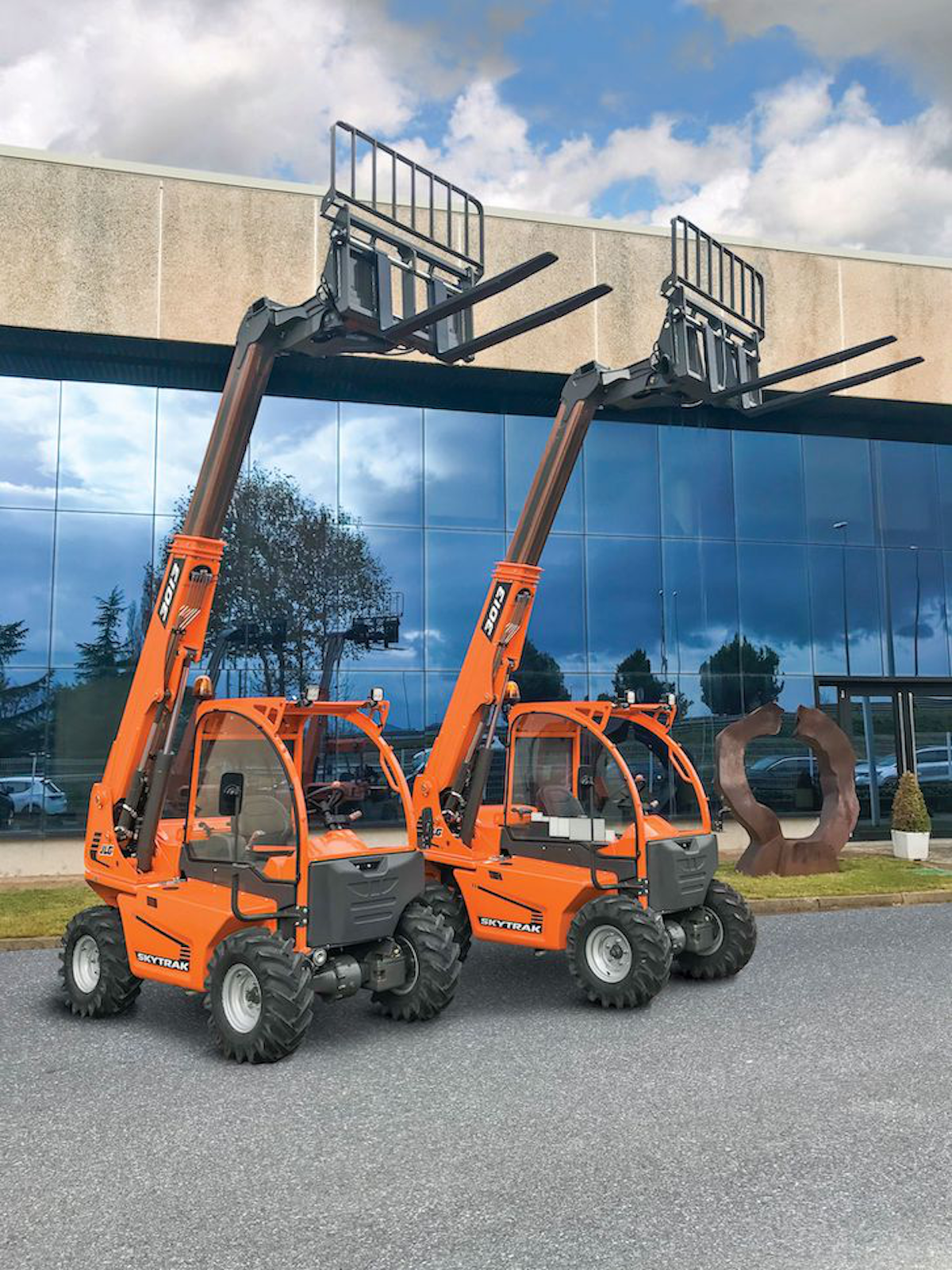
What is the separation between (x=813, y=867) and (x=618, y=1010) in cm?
765

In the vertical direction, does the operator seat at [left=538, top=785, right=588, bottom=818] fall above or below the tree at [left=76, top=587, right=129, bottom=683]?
below

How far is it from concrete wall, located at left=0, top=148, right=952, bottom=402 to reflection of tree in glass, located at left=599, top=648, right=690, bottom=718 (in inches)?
182

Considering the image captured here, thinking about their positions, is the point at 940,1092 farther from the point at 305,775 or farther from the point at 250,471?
the point at 250,471

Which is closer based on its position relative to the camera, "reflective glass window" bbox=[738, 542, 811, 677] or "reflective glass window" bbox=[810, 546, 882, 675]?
"reflective glass window" bbox=[738, 542, 811, 677]

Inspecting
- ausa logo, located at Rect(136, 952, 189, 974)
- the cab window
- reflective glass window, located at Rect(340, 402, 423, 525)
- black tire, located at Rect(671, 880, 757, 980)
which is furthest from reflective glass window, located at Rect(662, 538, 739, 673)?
ausa logo, located at Rect(136, 952, 189, 974)

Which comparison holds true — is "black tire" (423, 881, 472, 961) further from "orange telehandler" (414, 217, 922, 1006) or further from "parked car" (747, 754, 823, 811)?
"parked car" (747, 754, 823, 811)

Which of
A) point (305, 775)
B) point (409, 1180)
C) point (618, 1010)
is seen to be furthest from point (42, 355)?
point (409, 1180)

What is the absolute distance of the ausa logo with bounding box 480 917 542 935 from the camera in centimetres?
883

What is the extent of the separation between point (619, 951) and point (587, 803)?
1.22 meters

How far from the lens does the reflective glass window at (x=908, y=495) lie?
20.0m

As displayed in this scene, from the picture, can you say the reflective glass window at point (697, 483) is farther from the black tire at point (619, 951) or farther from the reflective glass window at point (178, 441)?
the black tire at point (619, 951)

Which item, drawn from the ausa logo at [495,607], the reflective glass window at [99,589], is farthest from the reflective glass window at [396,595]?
the ausa logo at [495,607]

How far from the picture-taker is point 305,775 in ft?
27.6

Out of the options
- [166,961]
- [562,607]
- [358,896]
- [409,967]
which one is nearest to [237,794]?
[358,896]
